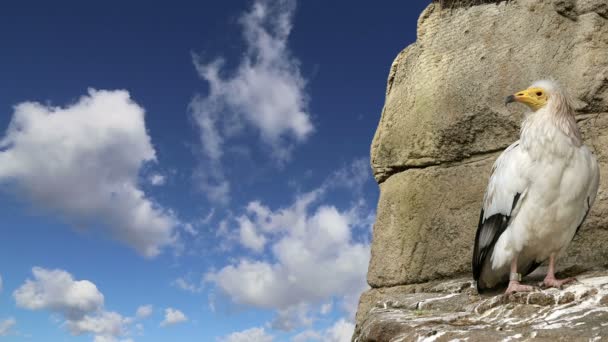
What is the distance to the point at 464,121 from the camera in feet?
25.8

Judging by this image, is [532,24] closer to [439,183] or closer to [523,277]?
[439,183]

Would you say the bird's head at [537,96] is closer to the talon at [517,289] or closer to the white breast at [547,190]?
the white breast at [547,190]

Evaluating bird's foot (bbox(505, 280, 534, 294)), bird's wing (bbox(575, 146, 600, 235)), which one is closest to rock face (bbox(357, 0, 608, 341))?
bird's wing (bbox(575, 146, 600, 235))

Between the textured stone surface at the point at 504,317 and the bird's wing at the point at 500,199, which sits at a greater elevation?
the bird's wing at the point at 500,199

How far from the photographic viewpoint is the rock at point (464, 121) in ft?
23.8

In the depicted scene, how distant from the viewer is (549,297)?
4.94 meters

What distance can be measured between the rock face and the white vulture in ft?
4.99

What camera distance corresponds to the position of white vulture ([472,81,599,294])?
5.50 m

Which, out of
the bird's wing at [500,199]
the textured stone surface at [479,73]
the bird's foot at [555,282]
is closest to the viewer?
the bird's foot at [555,282]

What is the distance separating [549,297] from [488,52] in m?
4.11

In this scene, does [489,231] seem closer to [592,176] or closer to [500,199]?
[500,199]

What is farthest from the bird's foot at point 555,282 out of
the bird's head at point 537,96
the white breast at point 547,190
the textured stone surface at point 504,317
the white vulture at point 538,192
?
the bird's head at point 537,96

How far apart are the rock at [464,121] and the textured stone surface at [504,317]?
5.71ft

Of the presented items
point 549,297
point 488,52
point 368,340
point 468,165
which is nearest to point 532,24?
point 488,52
